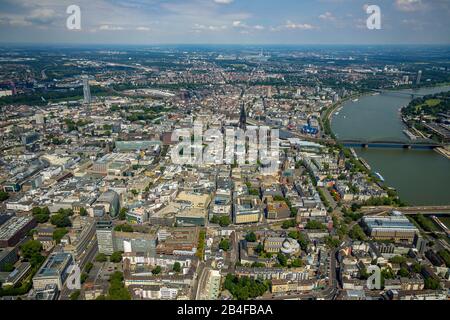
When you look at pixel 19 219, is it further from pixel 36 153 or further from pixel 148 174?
pixel 36 153

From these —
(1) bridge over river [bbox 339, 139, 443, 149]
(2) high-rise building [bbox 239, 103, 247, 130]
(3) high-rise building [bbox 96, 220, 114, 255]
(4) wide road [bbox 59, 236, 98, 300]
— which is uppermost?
(2) high-rise building [bbox 239, 103, 247, 130]

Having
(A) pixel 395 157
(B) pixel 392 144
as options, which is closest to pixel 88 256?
(A) pixel 395 157

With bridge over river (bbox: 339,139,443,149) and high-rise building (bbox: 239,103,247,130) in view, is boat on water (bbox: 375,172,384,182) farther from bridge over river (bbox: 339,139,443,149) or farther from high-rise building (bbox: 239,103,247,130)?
high-rise building (bbox: 239,103,247,130)

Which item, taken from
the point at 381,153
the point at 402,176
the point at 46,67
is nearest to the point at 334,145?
the point at 381,153

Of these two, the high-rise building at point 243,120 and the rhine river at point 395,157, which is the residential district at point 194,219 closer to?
the high-rise building at point 243,120

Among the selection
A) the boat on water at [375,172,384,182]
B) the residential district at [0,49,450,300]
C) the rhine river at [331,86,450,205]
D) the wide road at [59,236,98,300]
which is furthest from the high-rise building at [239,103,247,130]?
the wide road at [59,236,98,300]

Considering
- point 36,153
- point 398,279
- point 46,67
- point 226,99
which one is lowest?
point 398,279
